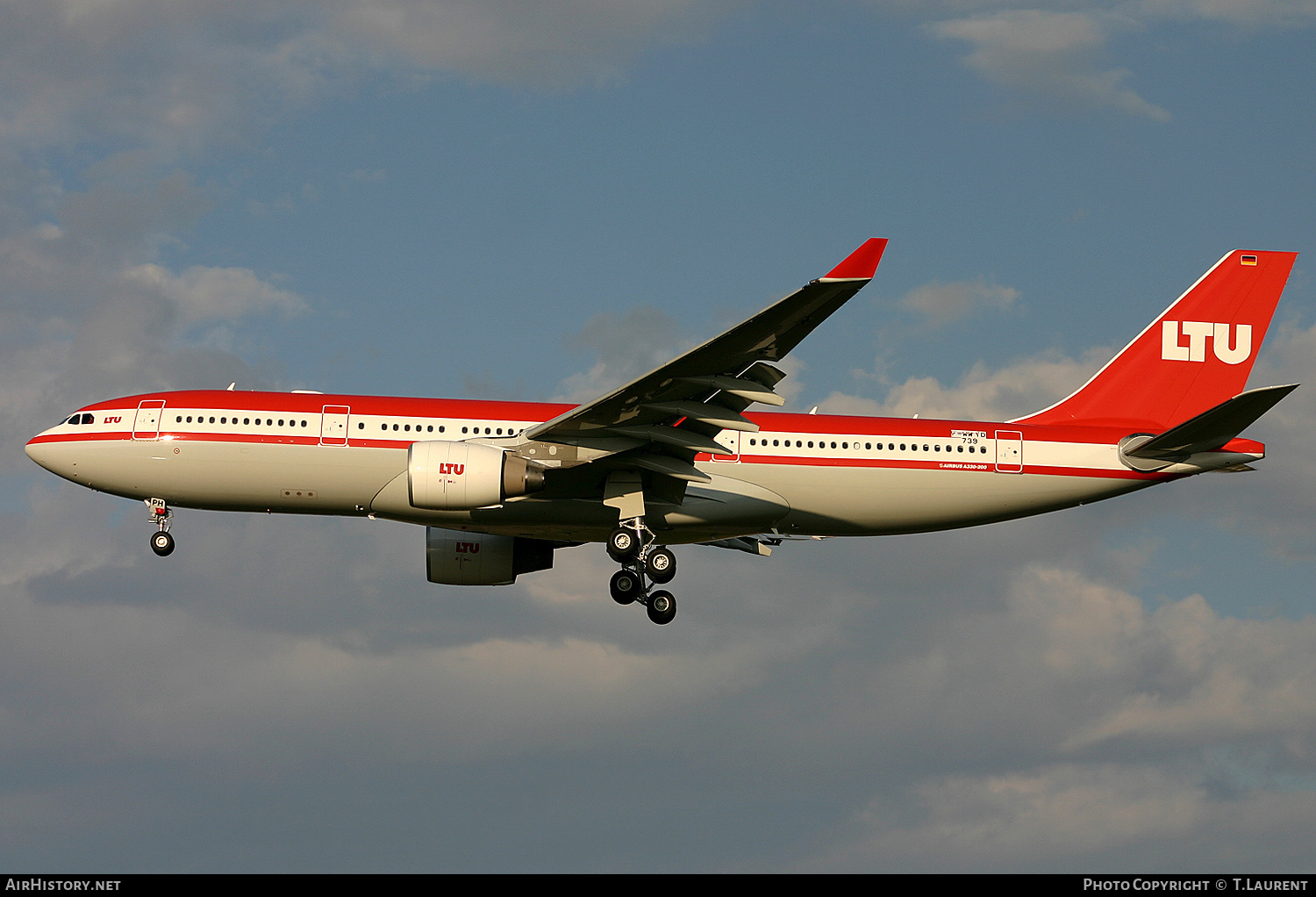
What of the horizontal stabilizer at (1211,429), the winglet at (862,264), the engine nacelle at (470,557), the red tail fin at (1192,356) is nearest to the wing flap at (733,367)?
the winglet at (862,264)

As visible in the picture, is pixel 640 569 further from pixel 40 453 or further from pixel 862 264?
pixel 40 453

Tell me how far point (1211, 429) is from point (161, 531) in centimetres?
2530

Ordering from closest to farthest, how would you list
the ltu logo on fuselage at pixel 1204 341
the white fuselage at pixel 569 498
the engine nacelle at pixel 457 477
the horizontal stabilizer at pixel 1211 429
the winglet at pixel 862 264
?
the winglet at pixel 862 264, the horizontal stabilizer at pixel 1211 429, the engine nacelle at pixel 457 477, the white fuselage at pixel 569 498, the ltu logo on fuselage at pixel 1204 341

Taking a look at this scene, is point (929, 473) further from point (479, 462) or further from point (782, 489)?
point (479, 462)

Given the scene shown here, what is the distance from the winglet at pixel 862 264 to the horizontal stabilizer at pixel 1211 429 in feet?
29.6

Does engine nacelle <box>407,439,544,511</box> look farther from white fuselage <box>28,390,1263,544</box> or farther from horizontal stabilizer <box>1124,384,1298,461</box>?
horizontal stabilizer <box>1124,384,1298,461</box>

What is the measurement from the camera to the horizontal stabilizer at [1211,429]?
28.7m

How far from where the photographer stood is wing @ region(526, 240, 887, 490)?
25484mm

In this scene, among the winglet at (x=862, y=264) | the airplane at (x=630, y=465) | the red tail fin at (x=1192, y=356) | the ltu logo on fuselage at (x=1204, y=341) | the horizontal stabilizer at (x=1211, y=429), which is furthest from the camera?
the ltu logo on fuselage at (x=1204, y=341)

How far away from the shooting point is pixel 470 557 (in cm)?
3653

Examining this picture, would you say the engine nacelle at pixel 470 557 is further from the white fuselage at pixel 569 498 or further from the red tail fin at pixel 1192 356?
the red tail fin at pixel 1192 356

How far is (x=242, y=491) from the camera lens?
33125 millimetres

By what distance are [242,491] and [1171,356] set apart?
24.3 m

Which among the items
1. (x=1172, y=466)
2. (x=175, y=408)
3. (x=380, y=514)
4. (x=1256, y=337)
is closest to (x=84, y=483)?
(x=175, y=408)
